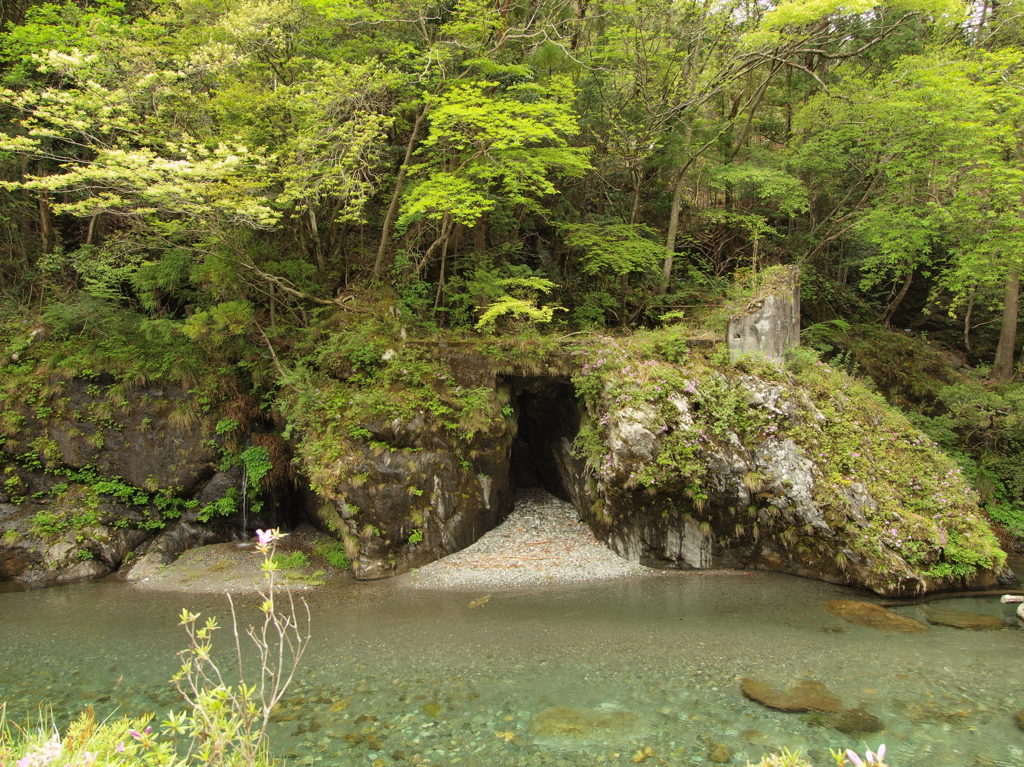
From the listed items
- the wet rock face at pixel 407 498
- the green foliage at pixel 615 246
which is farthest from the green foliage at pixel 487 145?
the wet rock face at pixel 407 498

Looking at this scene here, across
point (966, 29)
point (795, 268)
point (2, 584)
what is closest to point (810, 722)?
point (795, 268)

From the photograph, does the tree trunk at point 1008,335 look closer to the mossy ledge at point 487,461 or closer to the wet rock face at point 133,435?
the mossy ledge at point 487,461

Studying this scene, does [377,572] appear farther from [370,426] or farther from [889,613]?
[889,613]

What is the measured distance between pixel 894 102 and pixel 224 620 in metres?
15.6

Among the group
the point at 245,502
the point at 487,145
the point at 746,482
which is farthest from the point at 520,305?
the point at 245,502

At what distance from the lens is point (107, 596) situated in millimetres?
9062

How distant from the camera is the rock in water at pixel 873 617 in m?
7.22

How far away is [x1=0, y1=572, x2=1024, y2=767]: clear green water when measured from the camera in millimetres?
5203

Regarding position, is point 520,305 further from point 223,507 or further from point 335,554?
point 223,507

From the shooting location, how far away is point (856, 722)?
541 centimetres

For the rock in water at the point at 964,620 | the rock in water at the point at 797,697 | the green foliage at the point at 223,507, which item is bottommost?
the rock in water at the point at 797,697

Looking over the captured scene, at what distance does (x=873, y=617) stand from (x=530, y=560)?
5.18 m

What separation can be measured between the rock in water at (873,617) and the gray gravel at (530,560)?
282cm

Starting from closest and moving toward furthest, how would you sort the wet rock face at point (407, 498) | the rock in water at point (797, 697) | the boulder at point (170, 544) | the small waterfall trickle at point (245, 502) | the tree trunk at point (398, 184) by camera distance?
the rock in water at point (797, 697) < the wet rock face at point (407, 498) < the boulder at point (170, 544) < the tree trunk at point (398, 184) < the small waterfall trickle at point (245, 502)
